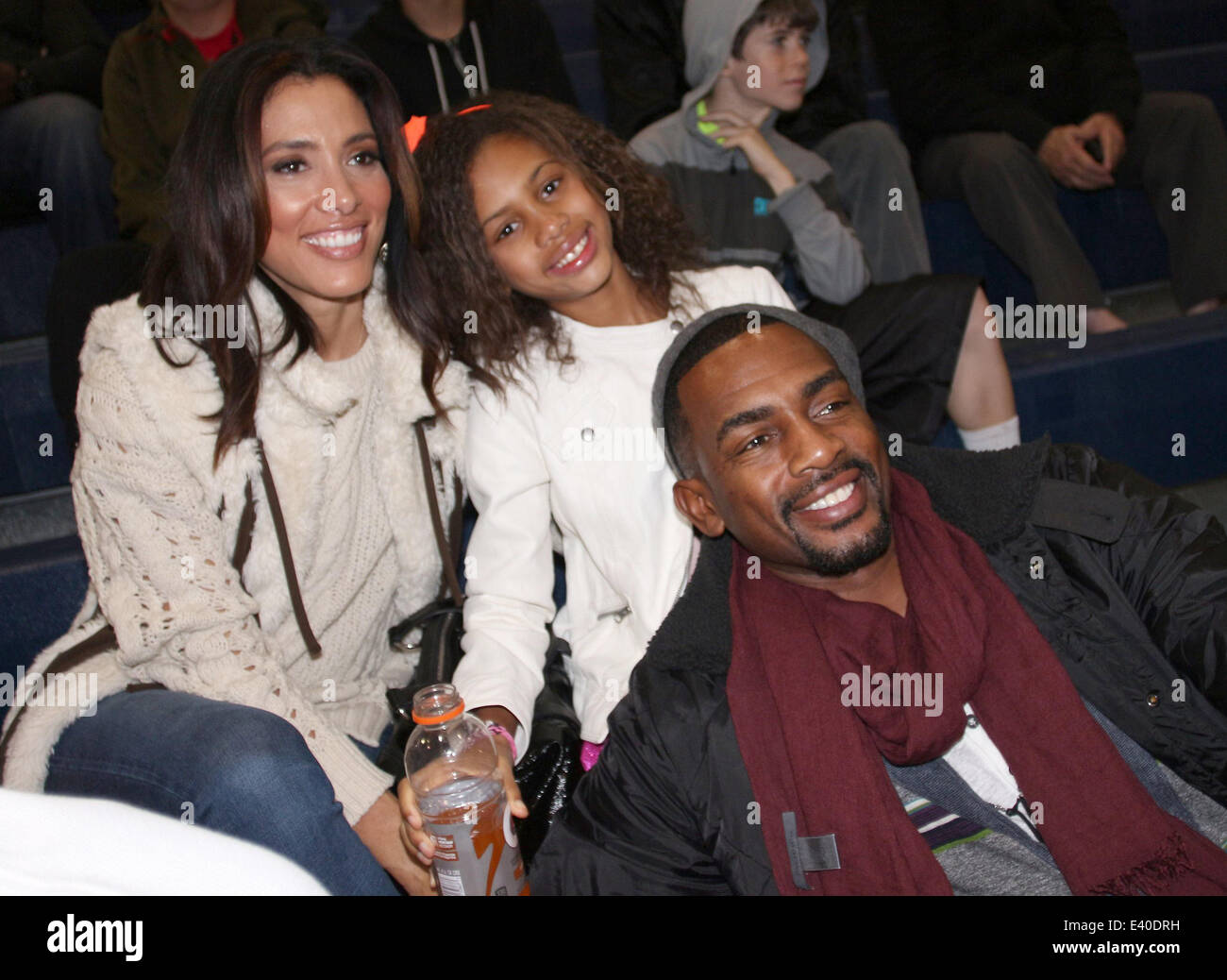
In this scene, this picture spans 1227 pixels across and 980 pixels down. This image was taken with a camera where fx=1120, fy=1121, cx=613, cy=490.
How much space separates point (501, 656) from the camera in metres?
1.59

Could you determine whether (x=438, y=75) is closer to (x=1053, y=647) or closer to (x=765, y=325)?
(x=765, y=325)

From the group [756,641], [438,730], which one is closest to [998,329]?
[756,641]

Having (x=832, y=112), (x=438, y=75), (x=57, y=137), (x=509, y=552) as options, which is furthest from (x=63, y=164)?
(x=832, y=112)

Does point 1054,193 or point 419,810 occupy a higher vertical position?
point 1054,193

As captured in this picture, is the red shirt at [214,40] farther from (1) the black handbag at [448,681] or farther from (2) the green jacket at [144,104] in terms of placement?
(1) the black handbag at [448,681]

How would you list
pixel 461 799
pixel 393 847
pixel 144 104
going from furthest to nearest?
pixel 144 104 → pixel 393 847 → pixel 461 799

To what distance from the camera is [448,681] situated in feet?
5.33

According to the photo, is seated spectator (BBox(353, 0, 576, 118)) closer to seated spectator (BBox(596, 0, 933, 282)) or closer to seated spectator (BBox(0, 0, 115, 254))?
seated spectator (BBox(596, 0, 933, 282))

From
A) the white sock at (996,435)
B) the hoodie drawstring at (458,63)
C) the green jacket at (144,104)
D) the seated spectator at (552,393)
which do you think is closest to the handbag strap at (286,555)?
the seated spectator at (552,393)

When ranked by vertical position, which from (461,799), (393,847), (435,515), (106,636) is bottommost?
(393,847)

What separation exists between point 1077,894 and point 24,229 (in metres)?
2.70

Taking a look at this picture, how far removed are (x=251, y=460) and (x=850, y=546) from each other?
0.84 m

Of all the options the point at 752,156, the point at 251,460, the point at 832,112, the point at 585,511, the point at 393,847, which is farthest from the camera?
the point at 832,112
